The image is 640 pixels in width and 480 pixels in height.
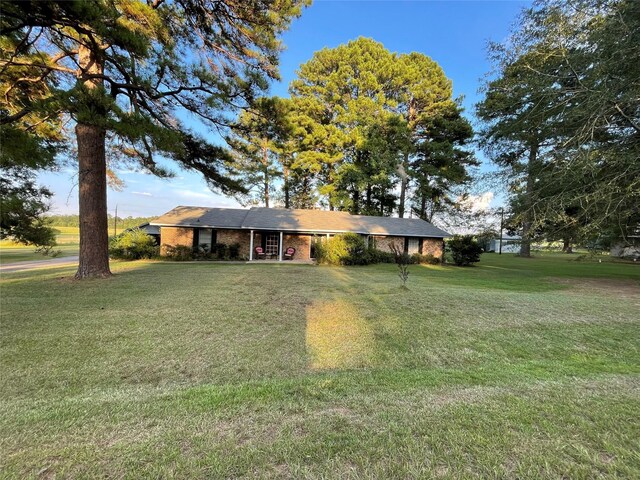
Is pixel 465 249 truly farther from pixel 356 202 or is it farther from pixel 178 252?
pixel 178 252

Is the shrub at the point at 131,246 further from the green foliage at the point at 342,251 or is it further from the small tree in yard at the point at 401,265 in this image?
the small tree in yard at the point at 401,265

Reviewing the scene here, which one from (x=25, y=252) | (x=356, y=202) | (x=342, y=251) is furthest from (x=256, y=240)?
(x=25, y=252)

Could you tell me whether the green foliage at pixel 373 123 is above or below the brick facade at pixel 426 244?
above

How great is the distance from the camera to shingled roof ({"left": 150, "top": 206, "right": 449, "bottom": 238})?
19188 mm

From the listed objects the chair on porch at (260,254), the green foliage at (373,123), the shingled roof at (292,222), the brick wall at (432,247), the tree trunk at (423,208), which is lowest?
the chair on porch at (260,254)

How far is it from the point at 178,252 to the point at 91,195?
909 cm

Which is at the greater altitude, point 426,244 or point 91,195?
point 91,195

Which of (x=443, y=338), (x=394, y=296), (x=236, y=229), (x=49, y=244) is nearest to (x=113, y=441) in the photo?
(x=443, y=338)

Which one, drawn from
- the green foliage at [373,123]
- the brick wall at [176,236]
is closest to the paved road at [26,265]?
the brick wall at [176,236]

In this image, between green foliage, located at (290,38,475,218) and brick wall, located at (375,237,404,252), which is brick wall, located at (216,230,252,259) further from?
green foliage, located at (290,38,475,218)

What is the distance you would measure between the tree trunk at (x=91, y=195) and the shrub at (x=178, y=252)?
8191 mm

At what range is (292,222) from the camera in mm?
20750

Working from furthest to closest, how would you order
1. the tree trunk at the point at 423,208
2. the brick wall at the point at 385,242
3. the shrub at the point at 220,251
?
1. the tree trunk at the point at 423,208
2. the brick wall at the point at 385,242
3. the shrub at the point at 220,251

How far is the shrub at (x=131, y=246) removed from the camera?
17.6m
